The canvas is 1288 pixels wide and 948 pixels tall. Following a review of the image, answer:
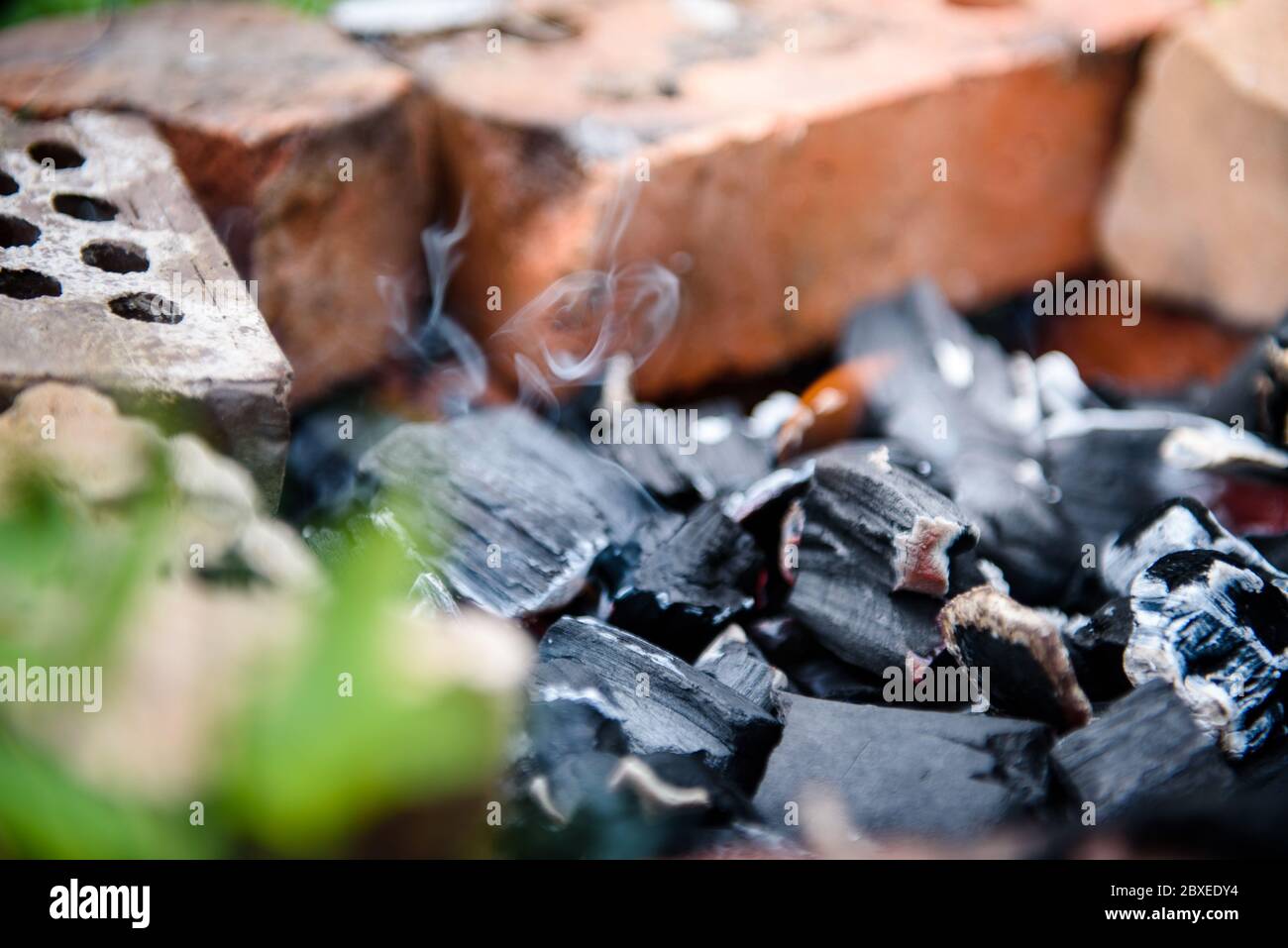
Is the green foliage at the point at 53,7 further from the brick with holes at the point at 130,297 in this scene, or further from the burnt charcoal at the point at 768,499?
the burnt charcoal at the point at 768,499

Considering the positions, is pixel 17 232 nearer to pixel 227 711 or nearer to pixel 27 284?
pixel 27 284

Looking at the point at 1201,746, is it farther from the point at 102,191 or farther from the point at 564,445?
the point at 102,191

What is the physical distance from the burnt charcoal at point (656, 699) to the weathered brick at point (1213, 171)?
2.17 meters

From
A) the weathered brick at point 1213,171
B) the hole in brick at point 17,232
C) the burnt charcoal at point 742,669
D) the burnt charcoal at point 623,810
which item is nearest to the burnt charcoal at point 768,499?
the burnt charcoal at point 742,669

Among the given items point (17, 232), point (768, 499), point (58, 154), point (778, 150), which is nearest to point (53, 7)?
point (58, 154)

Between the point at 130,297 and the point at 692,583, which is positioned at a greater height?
the point at 130,297

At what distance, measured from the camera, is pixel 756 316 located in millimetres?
3000

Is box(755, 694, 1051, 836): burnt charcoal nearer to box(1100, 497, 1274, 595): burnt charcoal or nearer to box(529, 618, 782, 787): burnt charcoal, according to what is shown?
box(529, 618, 782, 787): burnt charcoal

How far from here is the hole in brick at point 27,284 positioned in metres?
1.73

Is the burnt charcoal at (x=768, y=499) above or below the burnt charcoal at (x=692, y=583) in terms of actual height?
above

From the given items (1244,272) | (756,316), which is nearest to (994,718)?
(756,316)

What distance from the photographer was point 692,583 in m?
1.97

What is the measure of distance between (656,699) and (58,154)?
Answer: 171cm

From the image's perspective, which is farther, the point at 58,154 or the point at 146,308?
the point at 58,154
